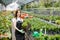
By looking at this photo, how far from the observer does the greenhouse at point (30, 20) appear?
465cm

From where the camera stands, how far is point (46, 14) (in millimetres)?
8164

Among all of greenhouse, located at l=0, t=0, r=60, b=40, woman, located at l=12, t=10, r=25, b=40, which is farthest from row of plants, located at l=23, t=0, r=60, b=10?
woman, located at l=12, t=10, r=25, b=40

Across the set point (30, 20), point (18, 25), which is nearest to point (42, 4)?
point (30, 20)

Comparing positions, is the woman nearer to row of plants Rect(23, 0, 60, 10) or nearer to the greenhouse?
the greenhouse

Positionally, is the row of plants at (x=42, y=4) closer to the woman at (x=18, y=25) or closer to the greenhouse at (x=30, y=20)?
the greenhouse at (x=30, y=20)

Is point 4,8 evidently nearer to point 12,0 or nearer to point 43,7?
point 12,0

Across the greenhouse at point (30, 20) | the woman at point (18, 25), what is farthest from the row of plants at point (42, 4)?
the woman at point (18, 25)

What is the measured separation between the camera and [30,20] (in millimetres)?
7254

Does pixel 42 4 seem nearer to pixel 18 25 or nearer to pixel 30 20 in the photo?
pixel 30 20

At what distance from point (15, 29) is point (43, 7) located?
314cm

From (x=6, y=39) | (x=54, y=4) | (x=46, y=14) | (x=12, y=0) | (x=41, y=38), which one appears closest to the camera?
(x=41, y=38)

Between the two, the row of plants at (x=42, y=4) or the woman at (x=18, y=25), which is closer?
the woman at (x=18, y=25)

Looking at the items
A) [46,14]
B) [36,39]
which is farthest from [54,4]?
[36,39]

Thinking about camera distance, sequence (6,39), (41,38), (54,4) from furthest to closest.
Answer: (54,4)
(6,39)
(41,38)
